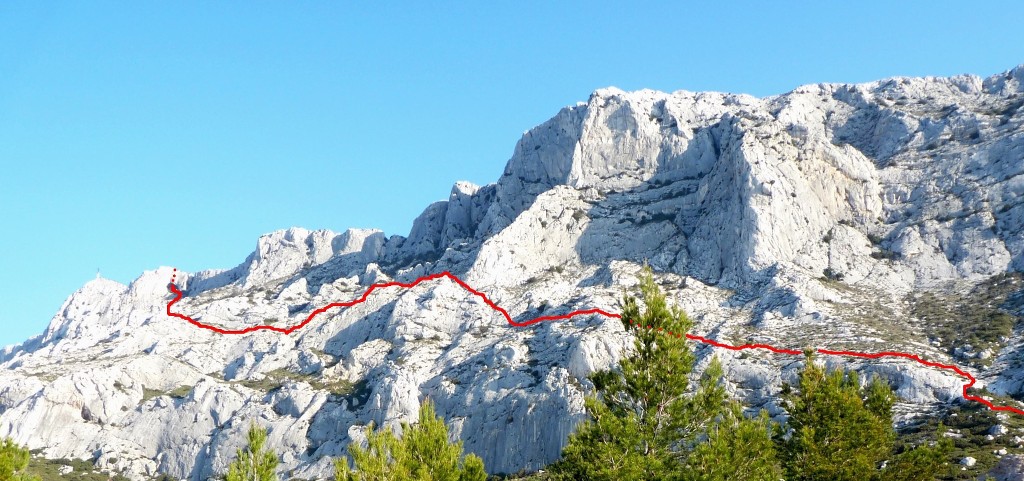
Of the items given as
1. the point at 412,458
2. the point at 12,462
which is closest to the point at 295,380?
the point at 12,462

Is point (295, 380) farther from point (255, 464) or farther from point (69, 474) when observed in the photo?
point (255, 464)

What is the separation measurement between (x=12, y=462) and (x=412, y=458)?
21262 mm

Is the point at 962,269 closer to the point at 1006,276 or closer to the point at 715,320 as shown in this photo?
the point at 1006,276

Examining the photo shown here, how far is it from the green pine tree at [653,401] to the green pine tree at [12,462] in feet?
96.0

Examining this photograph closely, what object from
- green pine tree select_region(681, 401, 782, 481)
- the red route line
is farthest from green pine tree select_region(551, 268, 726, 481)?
green pine tree select_region(681, 401, 782, 481)

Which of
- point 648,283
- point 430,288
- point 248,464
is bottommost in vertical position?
point 248,464

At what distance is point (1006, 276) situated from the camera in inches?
5738

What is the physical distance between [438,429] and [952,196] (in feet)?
486

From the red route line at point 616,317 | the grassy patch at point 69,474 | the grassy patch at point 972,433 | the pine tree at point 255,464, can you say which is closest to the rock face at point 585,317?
the red route line at point 616,317

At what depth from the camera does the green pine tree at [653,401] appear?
47688mm

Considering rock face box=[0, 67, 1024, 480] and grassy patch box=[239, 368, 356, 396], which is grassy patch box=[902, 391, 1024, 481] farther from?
grassy patch box=[239, 368, 356, 396]

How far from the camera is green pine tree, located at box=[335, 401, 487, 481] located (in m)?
42.8

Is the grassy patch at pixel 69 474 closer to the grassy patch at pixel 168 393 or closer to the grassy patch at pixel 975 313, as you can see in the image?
the grassy patch at pixel 168 393

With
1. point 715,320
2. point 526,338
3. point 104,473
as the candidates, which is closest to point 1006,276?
Answer: point 715,320
